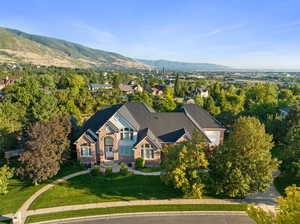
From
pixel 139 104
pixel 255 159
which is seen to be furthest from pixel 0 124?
pixel 255 159

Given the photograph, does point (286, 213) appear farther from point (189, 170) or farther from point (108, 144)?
point (108, 144)

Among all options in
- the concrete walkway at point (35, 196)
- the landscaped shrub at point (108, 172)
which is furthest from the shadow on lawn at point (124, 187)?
the concrete walkway at point (35, 196)

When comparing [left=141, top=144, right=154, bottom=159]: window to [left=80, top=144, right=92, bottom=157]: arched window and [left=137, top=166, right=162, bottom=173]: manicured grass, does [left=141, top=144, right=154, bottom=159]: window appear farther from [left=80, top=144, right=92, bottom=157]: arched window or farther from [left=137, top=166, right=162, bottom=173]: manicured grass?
[left=80, top=144, right=92, bottom=157]: arched window

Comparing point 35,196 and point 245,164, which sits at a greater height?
point 245,164

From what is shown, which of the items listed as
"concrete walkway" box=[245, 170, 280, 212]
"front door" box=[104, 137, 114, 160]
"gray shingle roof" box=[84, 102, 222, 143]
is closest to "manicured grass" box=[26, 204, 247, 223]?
"concrete walkway" box=[245, 170, 280, 212]

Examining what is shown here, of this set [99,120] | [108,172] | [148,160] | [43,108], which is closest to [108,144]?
[99,120]

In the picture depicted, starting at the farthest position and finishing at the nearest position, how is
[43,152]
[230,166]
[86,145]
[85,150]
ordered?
[85,150]
[86,145]
[43,152]
[230,166]

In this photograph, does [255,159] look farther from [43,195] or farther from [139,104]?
[43,195]

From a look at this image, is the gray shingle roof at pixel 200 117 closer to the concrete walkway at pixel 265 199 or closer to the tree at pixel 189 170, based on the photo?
the tree at pixel 189 170
